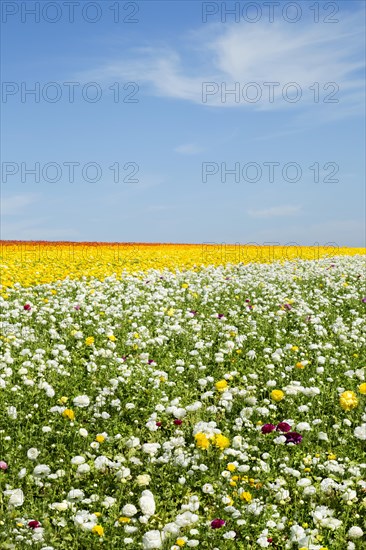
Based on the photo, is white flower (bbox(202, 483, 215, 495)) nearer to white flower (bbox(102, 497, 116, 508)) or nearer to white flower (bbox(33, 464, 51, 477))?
white flower (bbox(102, 497, 116, 508))

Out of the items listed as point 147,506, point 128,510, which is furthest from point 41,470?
point 147,506

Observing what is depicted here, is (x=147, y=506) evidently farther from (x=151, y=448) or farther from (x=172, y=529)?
(x=151, y=448)

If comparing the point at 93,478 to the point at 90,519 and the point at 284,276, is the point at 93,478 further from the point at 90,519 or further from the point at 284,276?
the point at 284,276

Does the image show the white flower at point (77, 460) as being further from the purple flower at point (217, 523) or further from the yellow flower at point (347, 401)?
the yellow flower at point (347, 401)

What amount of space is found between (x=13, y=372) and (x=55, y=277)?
7.06m

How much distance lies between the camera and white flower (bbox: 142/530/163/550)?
349 cm

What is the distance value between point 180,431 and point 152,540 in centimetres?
145

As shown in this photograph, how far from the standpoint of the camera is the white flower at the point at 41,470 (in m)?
4.42

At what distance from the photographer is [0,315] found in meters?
8.71

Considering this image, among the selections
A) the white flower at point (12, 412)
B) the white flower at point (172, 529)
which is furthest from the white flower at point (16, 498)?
the white flower at point (12, 412)

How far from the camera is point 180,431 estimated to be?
4922mm

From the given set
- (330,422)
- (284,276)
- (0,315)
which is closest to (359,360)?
(330,422)

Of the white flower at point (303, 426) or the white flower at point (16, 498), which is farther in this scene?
the white flower at point (303, 426)

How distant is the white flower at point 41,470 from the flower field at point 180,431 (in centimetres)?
2
